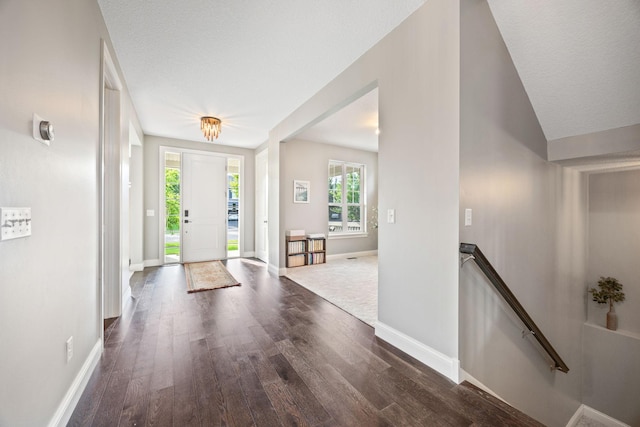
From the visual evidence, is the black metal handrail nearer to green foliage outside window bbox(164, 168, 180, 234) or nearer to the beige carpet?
the beige carpet

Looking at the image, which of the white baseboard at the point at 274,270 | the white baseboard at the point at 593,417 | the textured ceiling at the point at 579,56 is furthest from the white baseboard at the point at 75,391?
the white baseboard at the point at 593,417

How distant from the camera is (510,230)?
7.26ft

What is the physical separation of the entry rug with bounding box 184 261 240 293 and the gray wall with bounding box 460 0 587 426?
3.35 metres

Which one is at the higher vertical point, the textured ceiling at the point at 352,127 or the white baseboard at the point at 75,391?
the textured ceiling at the point at 352,127

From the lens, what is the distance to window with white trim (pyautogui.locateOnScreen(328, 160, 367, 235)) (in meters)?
6.43

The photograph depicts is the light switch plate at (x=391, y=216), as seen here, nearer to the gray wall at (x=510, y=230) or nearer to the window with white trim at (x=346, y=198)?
the gray wall at (x=510, y=230)

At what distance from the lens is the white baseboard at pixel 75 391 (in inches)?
51.3

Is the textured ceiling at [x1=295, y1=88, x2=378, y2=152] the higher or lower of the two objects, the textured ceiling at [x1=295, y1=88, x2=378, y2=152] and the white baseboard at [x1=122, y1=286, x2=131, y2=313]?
the higher

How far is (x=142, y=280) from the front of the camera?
4246 millimetres

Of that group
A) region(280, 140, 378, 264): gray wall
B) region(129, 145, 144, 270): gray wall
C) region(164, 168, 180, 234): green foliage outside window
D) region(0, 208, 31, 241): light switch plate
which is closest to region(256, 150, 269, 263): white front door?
region(280, 140, 378, 264): gray wall

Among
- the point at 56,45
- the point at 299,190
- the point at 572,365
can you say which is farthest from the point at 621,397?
the point at 56,45

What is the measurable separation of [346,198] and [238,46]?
454 cm

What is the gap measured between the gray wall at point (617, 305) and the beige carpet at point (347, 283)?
290cm

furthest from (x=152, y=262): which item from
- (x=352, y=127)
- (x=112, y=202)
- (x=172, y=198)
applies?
(x=352, y=127)
